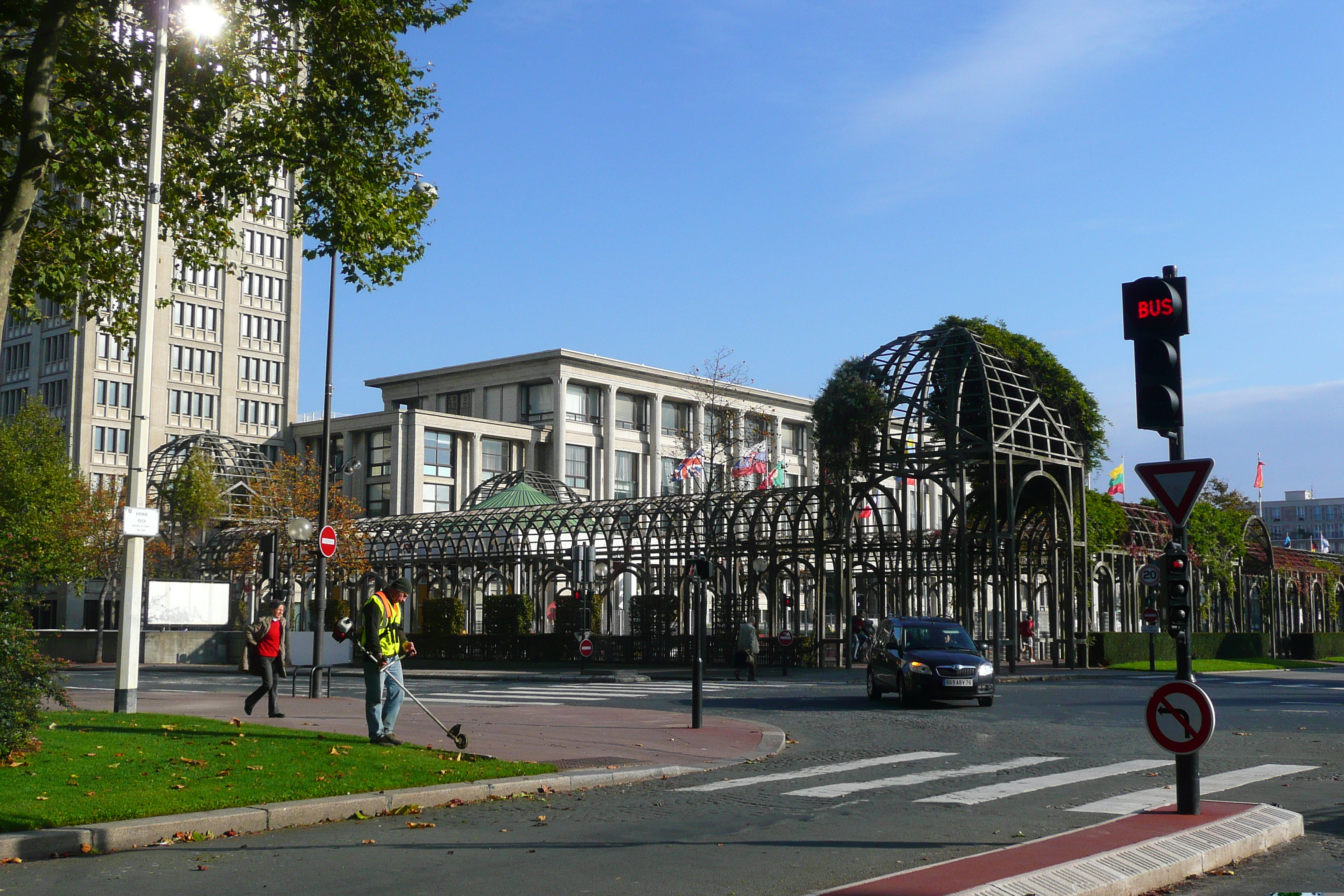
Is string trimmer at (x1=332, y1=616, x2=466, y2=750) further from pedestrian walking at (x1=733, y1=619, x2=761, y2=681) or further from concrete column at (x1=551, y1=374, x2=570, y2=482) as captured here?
concrete column at (x1=551, y1=374, x2=570, y2=482)

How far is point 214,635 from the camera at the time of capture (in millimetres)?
50281

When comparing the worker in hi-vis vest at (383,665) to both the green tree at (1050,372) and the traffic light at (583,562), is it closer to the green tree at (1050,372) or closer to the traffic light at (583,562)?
the traffic light at (583,562)

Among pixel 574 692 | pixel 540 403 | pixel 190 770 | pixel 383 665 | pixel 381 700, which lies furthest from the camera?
pixel 540 403

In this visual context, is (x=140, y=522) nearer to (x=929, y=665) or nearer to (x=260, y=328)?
(x=929, y=665)

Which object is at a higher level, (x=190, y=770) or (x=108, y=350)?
(x=108, y=350)

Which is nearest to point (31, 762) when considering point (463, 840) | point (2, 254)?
point (463, 840)

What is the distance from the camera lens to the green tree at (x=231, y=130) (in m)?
18.2

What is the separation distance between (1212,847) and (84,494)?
2341 inches

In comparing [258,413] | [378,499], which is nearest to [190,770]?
[378,499]

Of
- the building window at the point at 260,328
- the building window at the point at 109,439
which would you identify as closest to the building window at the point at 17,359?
the building window at the point at 109,439

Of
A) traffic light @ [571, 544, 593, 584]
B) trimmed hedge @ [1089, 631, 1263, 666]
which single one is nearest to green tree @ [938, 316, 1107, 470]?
trimmed hedge @ [1089, 631, 1263, 666]

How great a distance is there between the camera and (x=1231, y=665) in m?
42.2

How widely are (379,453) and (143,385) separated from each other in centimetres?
7224

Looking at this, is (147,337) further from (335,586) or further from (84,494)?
(84,494)
